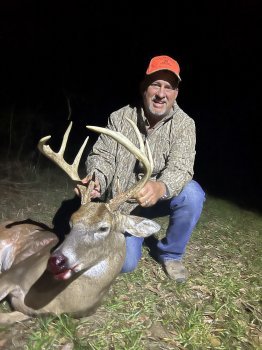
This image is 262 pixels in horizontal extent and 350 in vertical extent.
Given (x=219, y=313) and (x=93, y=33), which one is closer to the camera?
(x=219, y=313)

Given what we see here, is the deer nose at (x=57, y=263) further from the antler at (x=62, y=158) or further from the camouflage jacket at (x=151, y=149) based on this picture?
the camouflage jacket at (x=151, y=149)

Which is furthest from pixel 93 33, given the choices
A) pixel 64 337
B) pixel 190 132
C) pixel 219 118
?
pixel 64 337

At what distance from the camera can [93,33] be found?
27.8 feet

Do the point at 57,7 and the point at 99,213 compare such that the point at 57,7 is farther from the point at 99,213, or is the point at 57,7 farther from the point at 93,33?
the point at 99,213

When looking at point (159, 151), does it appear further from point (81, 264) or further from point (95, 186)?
point (81, 264)

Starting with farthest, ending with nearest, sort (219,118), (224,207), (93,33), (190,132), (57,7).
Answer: (219,118), (93,33), (57,7), (224,207), (190,132)

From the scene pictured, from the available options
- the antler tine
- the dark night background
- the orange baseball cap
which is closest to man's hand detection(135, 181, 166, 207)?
the antler tine

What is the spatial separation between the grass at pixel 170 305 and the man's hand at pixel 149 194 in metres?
0.87

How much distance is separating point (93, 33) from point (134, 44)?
3.01 feet

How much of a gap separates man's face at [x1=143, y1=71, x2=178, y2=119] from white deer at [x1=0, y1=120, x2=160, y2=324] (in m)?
0.85

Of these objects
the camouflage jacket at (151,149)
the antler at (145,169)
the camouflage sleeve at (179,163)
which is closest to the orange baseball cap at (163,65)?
the camouflage jacket at (151,149)

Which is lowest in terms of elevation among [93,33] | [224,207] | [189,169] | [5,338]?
[5,338]

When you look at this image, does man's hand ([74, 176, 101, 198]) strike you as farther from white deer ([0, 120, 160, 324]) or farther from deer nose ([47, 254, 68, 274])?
deer nose ([47, 254, 68, 274])

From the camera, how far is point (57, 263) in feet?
8.66
